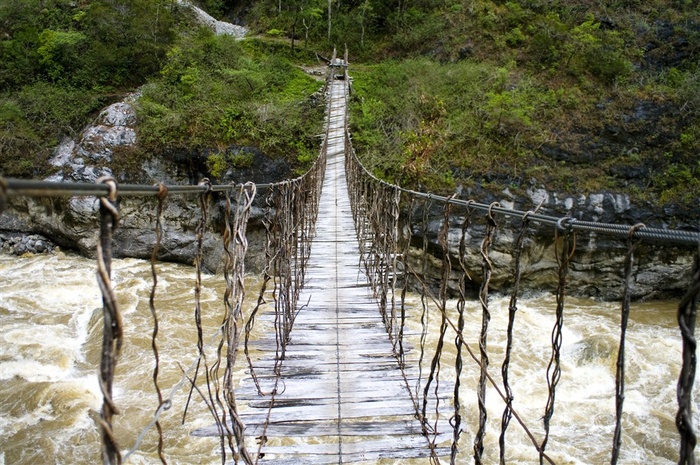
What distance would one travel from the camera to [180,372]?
4867 mm

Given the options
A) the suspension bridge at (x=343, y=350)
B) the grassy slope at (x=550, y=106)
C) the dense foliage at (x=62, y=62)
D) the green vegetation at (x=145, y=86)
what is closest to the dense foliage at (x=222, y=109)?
the green vegetation at (x=145, y=86)

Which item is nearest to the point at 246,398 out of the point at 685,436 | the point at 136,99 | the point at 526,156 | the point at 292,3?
the point at 685,436

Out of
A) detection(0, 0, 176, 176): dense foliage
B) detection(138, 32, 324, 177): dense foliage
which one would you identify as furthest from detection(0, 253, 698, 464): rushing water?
detection(0, 0, 176, 176): dense foliage

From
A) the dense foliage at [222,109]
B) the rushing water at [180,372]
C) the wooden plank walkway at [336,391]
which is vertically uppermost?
the dense foliage at [222,109]

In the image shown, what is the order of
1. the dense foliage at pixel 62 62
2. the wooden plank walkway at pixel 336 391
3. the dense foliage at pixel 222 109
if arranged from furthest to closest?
the dense foliage at pixel 62 62 → the dense foliage at pixel 222 109 → the wooden plank walkway at pixel 336 391

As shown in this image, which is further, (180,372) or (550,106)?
(550,106)

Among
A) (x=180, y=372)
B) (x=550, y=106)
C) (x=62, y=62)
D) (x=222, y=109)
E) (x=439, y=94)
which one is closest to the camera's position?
(x=180, y=372)

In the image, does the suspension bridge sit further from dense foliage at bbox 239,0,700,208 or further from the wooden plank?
dense foliage at bbox 239,0,700,208

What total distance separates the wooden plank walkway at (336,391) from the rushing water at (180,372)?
133 centimetres

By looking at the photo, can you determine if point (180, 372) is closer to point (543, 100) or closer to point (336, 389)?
point (336, 389)

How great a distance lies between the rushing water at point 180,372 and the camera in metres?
3.85

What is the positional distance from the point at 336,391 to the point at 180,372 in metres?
3.45

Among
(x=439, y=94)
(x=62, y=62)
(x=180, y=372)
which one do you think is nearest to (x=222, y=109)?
(x=439, y=94)

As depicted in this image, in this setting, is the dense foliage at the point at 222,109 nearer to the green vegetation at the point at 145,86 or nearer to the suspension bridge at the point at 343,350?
the green vegetation at the point at 145,86
